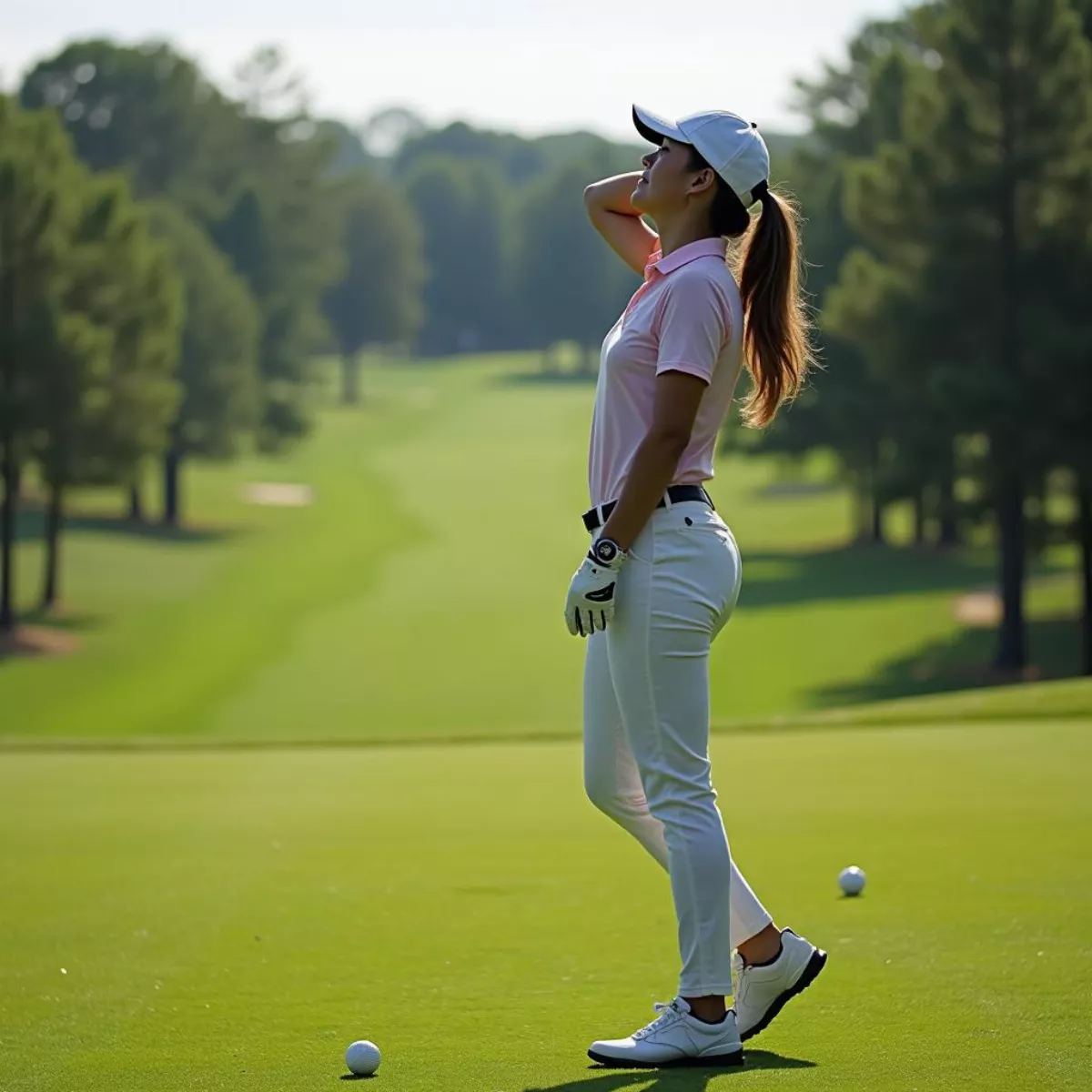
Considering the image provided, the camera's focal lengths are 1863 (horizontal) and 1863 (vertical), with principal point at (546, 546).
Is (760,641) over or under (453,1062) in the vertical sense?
under

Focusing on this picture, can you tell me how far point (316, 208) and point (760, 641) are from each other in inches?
1482

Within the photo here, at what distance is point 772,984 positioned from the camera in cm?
454

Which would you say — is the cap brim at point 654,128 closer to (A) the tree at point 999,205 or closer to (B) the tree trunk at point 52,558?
(A) the tree at point 999,205

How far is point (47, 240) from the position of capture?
32.9 meters

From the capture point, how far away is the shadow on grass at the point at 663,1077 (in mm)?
3916

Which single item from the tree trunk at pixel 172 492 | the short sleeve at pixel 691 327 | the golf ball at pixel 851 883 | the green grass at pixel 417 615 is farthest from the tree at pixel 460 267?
the short sleeve at pixel 691 327

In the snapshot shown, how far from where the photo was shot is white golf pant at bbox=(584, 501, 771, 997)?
4.33 m

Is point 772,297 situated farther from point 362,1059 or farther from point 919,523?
point 919,523

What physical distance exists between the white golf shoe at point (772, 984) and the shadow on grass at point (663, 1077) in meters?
0.28

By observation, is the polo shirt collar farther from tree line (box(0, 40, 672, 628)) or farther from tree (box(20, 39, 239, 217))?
tree (box(20, 39, 239, 217))

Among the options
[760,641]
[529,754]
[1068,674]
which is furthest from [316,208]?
[529,754]

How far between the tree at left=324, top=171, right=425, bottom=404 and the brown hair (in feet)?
272

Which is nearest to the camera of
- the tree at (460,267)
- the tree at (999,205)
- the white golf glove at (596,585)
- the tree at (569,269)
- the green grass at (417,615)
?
the white golf glove at (596,585)

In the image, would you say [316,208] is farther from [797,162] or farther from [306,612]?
[306,612]
